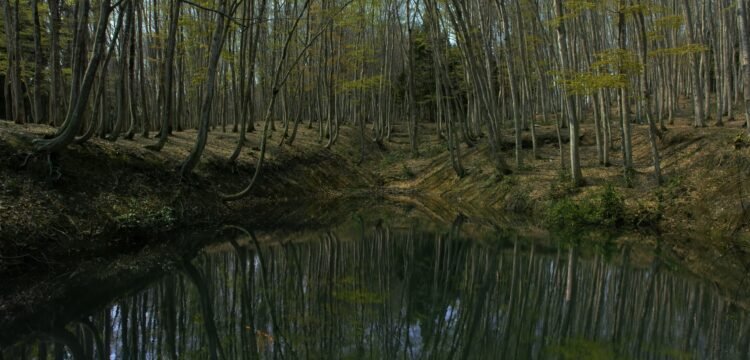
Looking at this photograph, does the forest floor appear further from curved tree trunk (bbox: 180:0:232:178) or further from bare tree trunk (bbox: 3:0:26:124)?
bare tree trunk (bbox: 3:0:26:124)

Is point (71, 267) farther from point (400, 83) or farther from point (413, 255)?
point (400, 83)

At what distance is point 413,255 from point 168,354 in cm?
623

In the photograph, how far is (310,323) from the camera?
574 cm

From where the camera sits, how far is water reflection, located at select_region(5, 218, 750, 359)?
495 centimetres

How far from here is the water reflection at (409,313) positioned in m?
4.95

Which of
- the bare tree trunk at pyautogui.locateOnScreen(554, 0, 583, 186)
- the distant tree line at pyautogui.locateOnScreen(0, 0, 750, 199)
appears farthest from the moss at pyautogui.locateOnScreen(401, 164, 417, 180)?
the bare tree trunk at pyautogui.locateOnScreen(554, 0, 583, 186)

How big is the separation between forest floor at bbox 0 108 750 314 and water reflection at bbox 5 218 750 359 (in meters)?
1.97

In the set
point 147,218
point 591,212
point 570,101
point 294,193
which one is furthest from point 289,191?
point 591,212

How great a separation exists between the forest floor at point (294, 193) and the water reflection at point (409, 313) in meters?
1.97

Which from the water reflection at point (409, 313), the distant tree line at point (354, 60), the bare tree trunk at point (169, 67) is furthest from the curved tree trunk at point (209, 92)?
the water reflection at point (409, 313)

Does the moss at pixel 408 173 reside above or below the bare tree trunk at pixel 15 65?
below

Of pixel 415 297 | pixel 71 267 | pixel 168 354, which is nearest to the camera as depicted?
pixel 168 354

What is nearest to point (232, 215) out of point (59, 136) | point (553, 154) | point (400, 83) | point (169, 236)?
point (169, 236)

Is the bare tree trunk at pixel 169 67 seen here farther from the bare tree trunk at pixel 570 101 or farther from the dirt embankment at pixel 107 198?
the bare tree trunk at pixel 570 101
